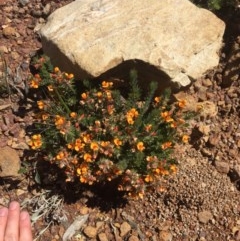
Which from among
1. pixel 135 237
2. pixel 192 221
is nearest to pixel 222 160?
pixel 192 221

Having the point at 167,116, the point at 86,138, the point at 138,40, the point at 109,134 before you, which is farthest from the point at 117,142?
the point at 138,40

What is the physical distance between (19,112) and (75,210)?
1.24 m

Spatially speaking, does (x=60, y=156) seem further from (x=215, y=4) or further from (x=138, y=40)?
(x=215, y=4)

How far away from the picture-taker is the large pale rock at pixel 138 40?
181 inches

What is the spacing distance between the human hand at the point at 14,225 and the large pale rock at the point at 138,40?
4.78 feet

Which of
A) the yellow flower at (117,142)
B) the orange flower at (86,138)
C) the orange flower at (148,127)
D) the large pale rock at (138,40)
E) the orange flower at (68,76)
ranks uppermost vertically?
the large pale rock at (138,40)

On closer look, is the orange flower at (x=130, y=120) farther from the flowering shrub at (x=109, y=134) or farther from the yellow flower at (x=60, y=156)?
the yellow flower at (x=60, y=156)

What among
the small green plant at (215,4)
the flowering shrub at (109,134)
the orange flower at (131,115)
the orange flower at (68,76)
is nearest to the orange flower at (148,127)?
the flowering shrub at (109,134)

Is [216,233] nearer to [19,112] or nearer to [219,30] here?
[219,30]

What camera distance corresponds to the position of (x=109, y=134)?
4414 mm

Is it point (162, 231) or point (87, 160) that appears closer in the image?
point (87, 160)

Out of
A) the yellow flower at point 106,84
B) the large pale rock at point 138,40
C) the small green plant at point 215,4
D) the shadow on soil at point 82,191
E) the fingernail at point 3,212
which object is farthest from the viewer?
the small green plant at point 215,4

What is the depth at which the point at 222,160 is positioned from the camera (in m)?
4.82

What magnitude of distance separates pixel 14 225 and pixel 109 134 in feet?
3.85
